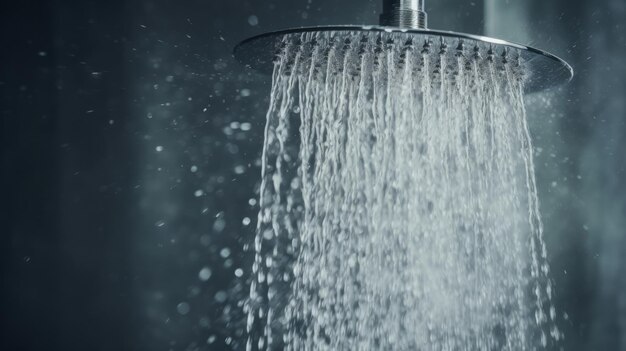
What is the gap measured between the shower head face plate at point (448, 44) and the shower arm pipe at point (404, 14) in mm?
99

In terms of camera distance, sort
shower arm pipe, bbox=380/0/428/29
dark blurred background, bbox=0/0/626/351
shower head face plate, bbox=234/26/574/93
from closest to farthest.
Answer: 1. shower head face plate, bbox=234/26/574/93
2. shower arm pipe, bbox=380/0/428/29
3. dark blurred background, bbox=0/0/626/351

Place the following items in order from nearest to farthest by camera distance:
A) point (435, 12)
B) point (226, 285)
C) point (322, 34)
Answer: point (322, 34) → point (226, 285) → point (435, 12)

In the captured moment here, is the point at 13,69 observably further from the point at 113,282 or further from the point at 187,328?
the point at 187,328

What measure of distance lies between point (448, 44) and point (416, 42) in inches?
1.3

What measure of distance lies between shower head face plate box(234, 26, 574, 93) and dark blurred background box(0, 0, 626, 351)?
218 mm

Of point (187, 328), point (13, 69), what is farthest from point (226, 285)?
point (13, 69)

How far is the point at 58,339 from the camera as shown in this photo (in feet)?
2.98

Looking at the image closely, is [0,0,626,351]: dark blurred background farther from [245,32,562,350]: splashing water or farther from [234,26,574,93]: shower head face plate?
[234,26,574,93]: shower head face plate

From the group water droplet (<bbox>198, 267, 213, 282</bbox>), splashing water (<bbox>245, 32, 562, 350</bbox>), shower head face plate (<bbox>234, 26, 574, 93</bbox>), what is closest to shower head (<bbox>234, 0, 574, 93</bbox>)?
shower head face plate (<bbox>234, 26, 574, 93</bbox>)

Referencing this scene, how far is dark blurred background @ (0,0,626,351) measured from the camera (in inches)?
35.8

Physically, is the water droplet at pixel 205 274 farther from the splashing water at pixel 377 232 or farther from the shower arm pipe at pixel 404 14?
the shower arm pipe at pixel 404 14

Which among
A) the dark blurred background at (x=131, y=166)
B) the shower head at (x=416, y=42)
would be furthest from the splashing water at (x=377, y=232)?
the shower head at (x=416, y=42)

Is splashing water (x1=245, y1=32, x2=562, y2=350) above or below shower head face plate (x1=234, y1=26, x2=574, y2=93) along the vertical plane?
below

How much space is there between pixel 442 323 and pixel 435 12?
56 centimetres
